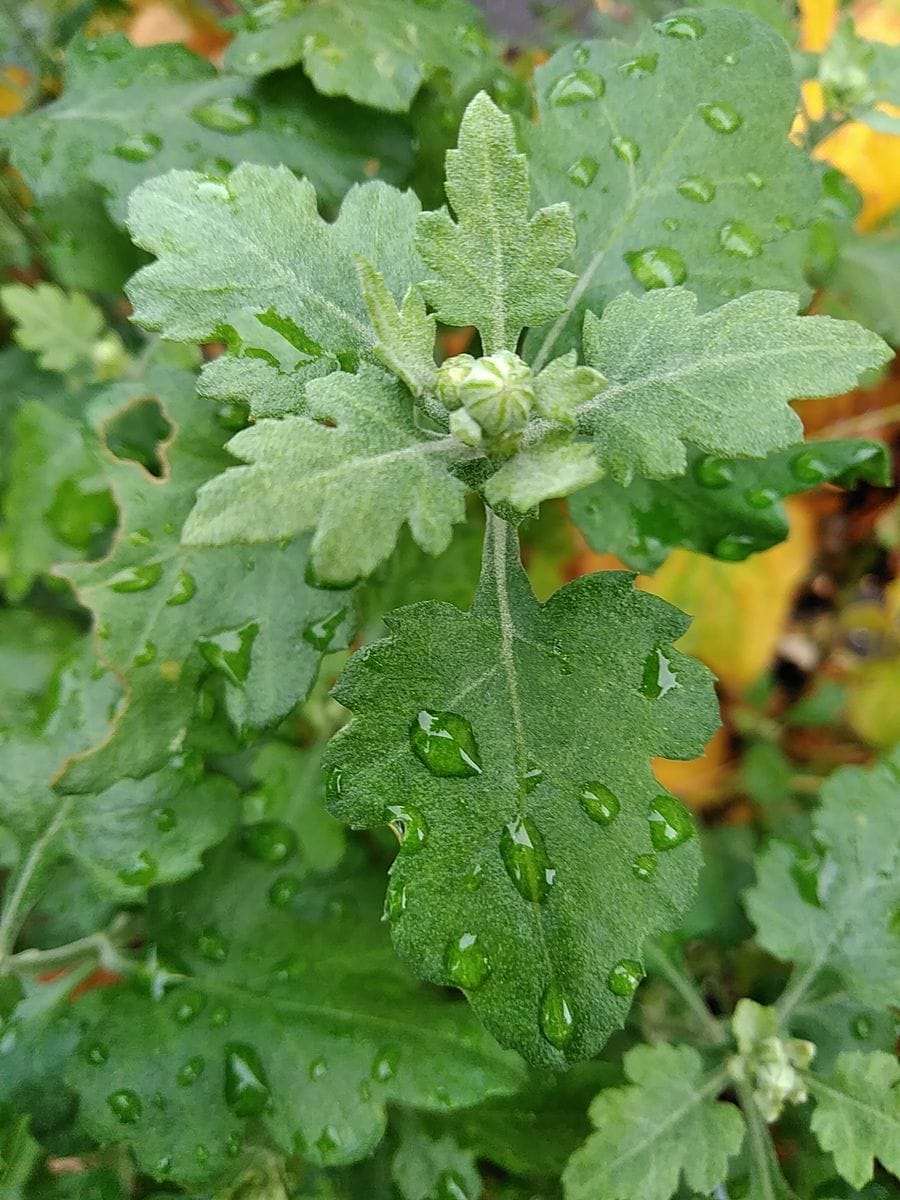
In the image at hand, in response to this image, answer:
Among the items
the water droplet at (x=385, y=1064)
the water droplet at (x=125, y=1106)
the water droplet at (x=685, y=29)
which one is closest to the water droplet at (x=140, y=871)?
the water droplet at (x=125, y=1106)

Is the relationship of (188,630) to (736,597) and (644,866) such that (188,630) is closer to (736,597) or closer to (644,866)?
(644,866)

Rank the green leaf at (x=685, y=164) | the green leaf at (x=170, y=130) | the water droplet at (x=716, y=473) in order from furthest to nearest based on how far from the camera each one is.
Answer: the green leaf at (x=170, y=130)
the water droplet at (x=716, y=473)
the green leaf at (x=685, y=164)

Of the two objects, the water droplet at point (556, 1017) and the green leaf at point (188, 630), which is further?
the green leaf at point (188, 630)

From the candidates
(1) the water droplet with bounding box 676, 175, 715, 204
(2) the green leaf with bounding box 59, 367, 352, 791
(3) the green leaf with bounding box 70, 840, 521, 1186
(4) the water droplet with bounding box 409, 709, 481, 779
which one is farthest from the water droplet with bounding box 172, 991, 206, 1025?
(1) the water droplet with bounding box 676, 175, 715, 204

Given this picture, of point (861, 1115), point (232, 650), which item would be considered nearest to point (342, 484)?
point (232, 650)

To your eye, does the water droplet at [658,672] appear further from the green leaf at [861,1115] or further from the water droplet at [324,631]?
the green leaf at [861,1115]

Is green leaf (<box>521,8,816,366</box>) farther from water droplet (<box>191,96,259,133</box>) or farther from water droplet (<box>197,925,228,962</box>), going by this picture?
water droplet (<box>197,925,228,962</box>)
